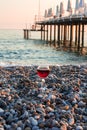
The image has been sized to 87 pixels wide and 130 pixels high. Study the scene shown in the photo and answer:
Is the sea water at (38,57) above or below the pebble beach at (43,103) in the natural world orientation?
below

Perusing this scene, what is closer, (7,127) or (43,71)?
(7,127)

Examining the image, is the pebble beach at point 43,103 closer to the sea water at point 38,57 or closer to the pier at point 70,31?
the sea water at point 38,57

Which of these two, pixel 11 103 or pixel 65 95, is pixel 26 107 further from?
pixel 65 95

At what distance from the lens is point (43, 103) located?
264 inches

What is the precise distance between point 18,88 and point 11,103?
128cm

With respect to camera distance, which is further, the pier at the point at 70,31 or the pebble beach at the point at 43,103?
the pier at the point at 70,31

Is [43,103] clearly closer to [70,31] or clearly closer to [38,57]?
[38,57]

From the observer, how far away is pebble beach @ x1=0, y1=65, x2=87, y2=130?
18.6 ft

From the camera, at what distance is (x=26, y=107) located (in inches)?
248

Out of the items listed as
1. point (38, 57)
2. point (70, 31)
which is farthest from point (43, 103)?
point (70, 31)

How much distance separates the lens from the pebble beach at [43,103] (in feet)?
18.6

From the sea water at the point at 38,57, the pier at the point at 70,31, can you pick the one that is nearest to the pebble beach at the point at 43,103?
the sea water at the point at 38,57

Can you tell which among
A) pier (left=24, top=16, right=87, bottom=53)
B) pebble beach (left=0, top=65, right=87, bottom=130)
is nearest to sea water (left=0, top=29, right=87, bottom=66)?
pier (left=24, top=16, right=87, bottom=53)

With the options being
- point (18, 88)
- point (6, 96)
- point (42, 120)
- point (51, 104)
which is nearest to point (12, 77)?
point (18, 88)
